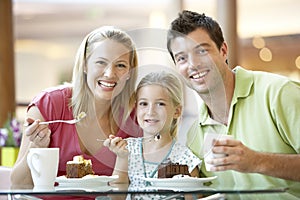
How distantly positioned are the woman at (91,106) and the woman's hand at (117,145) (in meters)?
0.08

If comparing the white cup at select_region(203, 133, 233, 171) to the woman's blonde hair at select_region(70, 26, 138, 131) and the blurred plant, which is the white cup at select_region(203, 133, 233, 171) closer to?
the woman's blonde hair at select_region(70, 26, 138, 131)

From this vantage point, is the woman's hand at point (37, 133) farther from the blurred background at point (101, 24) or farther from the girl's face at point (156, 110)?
the blurred background at point (101, 24)

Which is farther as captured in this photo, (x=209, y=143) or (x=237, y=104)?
(x=237, y=104)

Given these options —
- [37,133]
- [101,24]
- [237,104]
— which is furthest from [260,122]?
[101,24]

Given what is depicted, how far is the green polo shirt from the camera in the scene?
2020 millimetres

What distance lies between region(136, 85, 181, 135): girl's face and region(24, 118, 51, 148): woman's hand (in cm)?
31

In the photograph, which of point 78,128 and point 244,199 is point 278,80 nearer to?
point 244,199

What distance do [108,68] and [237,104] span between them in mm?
432

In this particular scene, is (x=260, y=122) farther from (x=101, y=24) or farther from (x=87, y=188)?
(x=101, y=24)

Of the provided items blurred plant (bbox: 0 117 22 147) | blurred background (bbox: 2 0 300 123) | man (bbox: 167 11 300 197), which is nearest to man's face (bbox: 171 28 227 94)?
man (bbox: 167 11 300 197)

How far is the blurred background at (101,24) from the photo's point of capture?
7.41m

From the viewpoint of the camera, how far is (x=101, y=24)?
8141 mm

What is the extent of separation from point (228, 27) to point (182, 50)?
3.42 meters

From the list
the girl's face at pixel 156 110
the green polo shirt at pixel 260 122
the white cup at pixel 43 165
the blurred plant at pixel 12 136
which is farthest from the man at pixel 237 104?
the blurred plant at pixel 12 136
